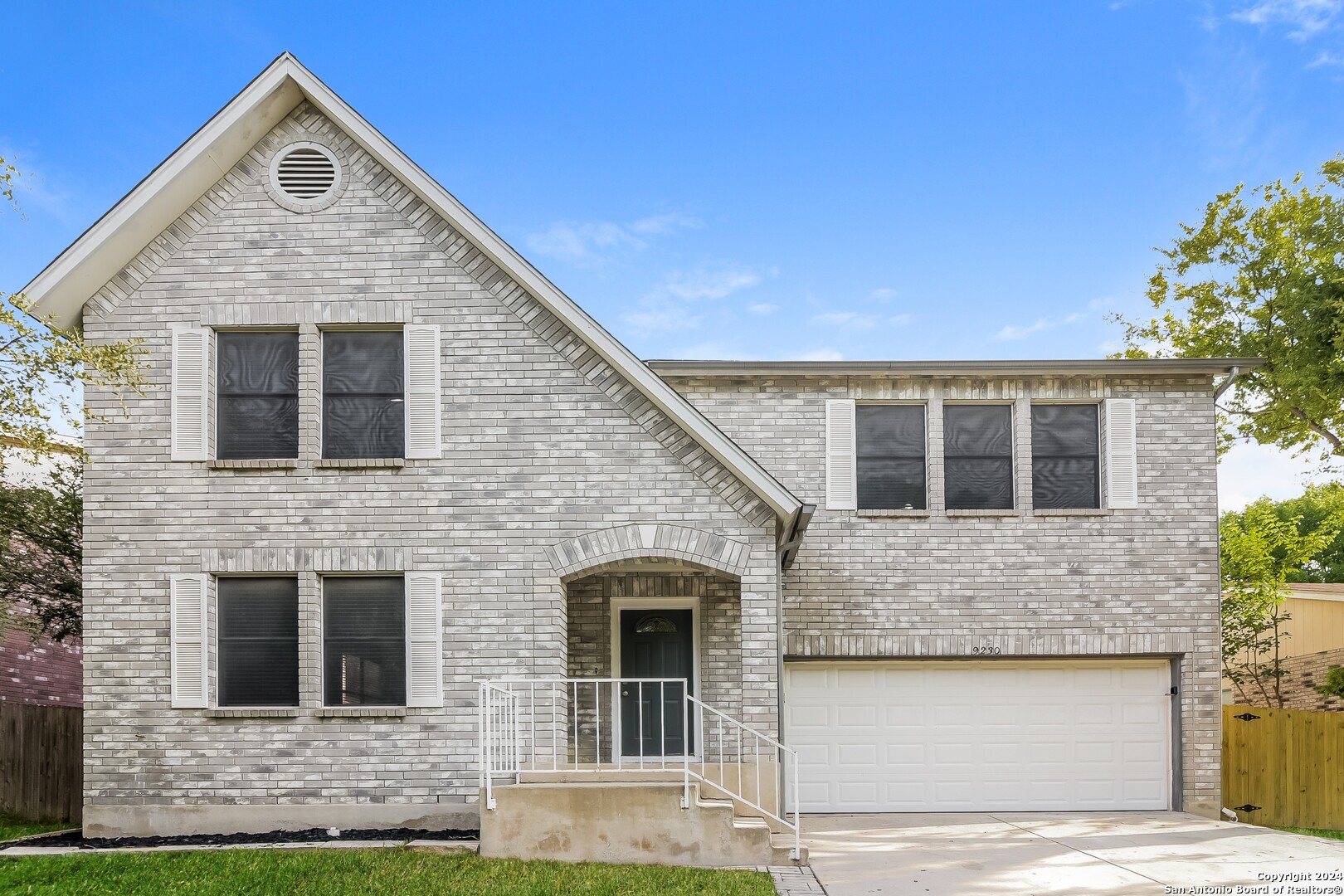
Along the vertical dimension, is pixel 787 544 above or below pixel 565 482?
below

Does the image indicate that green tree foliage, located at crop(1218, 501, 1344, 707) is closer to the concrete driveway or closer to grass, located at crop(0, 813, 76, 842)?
the concrete driveway

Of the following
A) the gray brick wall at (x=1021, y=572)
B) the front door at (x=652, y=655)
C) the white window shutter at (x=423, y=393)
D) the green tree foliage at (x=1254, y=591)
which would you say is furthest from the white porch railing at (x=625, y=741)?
the green tree foliage at (x=1254, y=591)

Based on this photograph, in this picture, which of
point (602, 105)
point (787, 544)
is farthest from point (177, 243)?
point (602, 105)

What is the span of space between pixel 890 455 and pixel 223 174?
8.18 metres

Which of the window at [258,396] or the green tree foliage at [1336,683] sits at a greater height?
the window at [258,396]

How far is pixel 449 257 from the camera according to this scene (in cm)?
980

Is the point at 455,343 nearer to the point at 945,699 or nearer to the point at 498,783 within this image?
the point at 498,783

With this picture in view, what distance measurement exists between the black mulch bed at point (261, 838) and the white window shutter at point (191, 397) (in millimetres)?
3643

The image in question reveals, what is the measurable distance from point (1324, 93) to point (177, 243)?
19.7 m

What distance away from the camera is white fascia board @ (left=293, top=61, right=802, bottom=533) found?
30.1 ft

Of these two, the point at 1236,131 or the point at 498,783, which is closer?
the point at 498,783

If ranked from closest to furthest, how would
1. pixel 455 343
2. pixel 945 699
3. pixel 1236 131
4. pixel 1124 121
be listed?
pixel 455 343, pixel 945 699, pixel 1124 121, pixel 1236 131

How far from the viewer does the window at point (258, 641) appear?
9461 mm

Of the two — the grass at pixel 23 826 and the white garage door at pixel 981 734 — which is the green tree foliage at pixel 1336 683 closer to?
the white garage door at pixel 981 734
